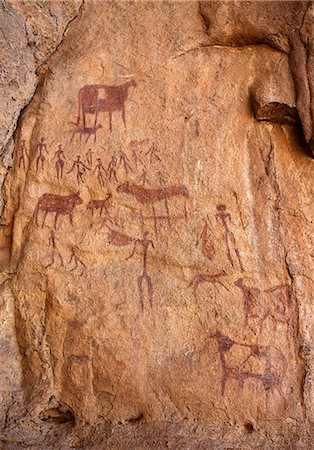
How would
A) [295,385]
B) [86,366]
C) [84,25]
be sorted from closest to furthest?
[295,385], [86,366], [84,25]

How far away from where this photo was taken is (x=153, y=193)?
389cm

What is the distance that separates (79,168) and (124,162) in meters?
0.32

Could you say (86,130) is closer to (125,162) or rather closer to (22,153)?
(125,162)

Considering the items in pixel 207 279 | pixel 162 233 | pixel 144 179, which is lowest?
pixel 207 279

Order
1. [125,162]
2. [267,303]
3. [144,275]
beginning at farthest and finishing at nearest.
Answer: [125,162] → [144,275] → [267,303]

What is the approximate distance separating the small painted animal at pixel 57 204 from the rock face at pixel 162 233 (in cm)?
1

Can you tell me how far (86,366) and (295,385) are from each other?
133cm

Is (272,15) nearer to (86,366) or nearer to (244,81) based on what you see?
(244,81)

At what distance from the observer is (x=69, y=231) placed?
13.0 ft

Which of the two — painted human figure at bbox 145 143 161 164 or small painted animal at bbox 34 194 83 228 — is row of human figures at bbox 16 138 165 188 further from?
small painted animal at bbox 34 194 83 228

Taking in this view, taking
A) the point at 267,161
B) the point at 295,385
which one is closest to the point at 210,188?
the point at 267,161

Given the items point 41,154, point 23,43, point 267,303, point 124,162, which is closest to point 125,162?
point 124,162

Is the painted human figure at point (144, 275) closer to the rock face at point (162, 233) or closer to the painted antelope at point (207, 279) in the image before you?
the rock face at point (162, 233)

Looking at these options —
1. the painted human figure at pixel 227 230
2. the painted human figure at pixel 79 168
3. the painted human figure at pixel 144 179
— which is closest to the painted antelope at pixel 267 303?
the painted human figure at pixel 227 230
